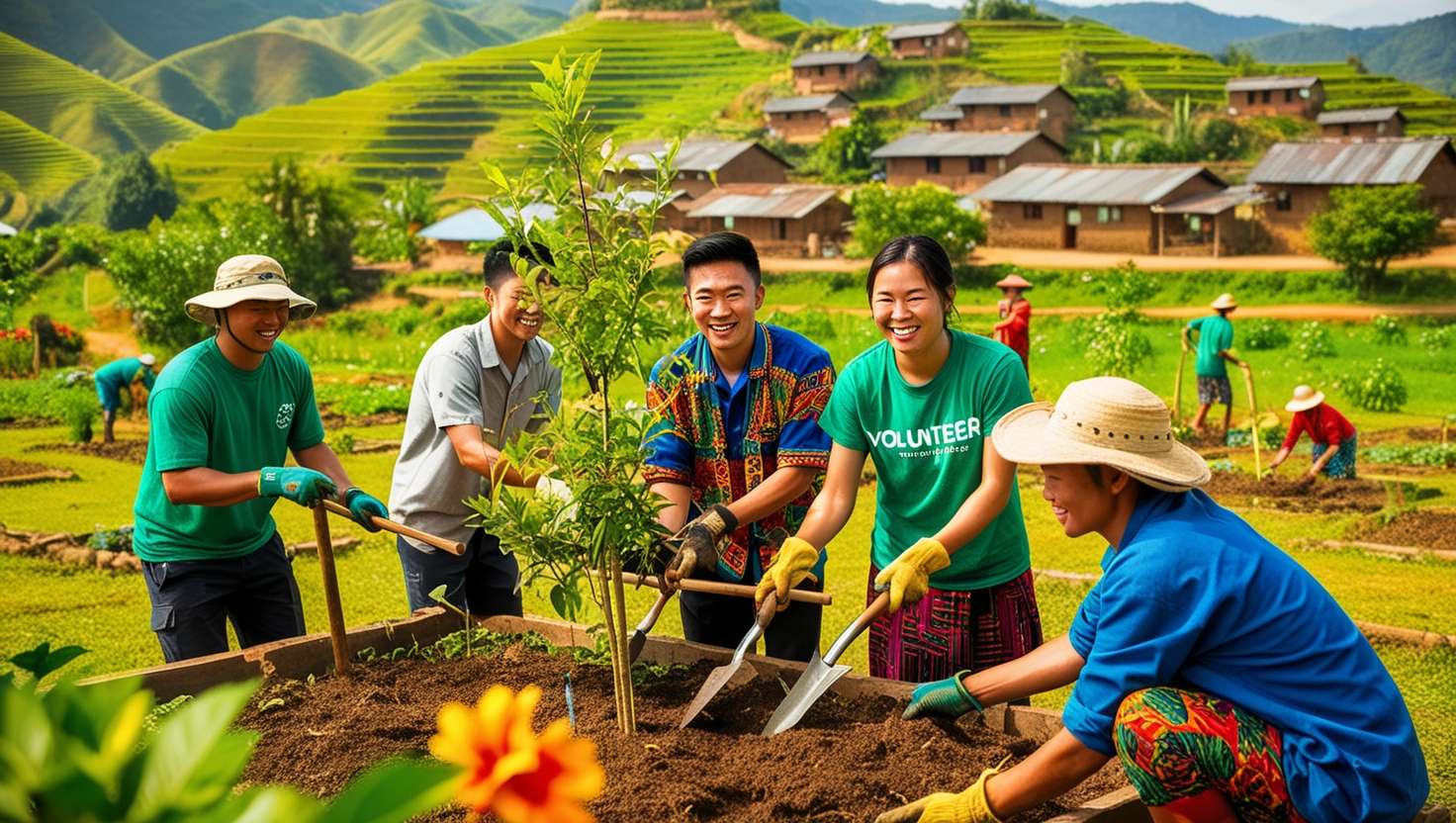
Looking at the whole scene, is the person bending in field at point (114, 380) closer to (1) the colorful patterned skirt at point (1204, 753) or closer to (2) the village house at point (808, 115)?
(1) the colorful patterned skirt at point (1204, 753)

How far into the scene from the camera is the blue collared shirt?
2443 mm

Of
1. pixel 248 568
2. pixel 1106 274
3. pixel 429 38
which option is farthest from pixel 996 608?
pixel 429 38

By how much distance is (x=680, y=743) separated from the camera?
3.37 meters

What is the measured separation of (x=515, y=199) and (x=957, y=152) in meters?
38.4

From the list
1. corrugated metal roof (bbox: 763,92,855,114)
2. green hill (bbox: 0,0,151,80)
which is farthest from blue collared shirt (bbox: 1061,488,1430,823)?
green hill (bbox: 0,0,151,80)

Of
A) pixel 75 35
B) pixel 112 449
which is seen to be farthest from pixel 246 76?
pixel 112 449

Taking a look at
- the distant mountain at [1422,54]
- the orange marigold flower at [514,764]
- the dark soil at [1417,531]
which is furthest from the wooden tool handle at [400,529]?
the distant mountain at [1422,54]

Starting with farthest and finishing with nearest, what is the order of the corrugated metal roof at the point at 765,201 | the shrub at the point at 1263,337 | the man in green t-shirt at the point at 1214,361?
the corrugated metal roof at the point at 765,201 → the shrub at the point at 1263,337 → the man in green t-shirt at the point at 1214,361

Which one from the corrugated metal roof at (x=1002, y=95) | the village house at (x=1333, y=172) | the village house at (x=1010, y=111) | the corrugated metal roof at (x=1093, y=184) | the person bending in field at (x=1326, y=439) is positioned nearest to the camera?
the person bending in field at (x=1326, y=439)

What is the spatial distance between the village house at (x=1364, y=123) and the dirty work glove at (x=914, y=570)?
44.4 metres

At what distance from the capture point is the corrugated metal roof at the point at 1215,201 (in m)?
30.6

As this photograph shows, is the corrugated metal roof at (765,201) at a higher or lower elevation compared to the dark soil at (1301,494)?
higher

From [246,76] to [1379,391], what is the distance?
315 ft

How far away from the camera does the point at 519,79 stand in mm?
62188
